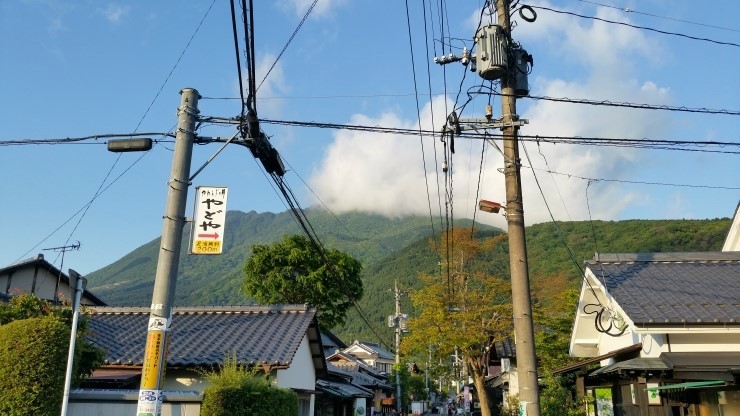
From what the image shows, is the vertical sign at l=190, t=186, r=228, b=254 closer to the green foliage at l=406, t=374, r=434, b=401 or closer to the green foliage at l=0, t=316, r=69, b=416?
the green foliage at l=0, t=316, r=69, b=416

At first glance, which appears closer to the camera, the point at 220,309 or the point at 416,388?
the point at 220,309

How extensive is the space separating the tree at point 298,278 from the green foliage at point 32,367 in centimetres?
3533

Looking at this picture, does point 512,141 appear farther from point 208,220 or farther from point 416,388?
point 416,388

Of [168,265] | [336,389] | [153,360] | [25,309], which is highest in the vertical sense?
[168,265]

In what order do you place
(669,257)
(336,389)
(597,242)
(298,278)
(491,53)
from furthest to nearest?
1. (597,242)
2. (298,278)
3. (336,389)
4. (669,257)
5. (491,53)

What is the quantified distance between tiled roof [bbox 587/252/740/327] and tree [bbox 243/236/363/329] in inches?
1260

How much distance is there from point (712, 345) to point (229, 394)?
9.99 metres

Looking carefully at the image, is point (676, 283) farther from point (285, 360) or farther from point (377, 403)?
point (377, 403)

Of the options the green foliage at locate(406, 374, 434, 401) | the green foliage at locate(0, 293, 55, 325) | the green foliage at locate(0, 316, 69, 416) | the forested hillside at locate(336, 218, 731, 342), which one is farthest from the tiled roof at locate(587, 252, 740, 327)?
the green foliage at locate(406, 374, 434, 401)

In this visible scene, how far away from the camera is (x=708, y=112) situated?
10.2 meters

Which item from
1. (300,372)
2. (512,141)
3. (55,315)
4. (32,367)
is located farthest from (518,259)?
(300,372)

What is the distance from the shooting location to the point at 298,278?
45781mm

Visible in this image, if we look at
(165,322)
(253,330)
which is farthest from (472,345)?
(165,322)

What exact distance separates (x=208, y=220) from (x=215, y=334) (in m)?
8.94
